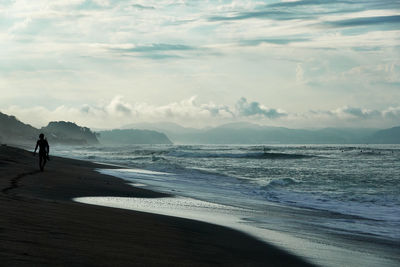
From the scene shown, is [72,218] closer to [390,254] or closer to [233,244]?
[233,244]

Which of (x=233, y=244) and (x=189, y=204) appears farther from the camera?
(x=189, y=204)

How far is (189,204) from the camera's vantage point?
1335cm

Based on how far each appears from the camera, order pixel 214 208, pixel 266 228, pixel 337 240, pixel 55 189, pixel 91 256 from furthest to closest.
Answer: pixel 55 189
pixel 214 208
pixel 266 228
pixel 337 240
pixel 91 256

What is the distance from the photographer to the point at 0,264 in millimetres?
4207

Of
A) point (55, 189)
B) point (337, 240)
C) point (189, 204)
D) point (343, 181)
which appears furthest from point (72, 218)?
point (343, 181)

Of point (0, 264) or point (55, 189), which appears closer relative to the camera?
point (0, 264)

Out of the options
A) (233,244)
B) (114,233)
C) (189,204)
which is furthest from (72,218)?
(189,204)

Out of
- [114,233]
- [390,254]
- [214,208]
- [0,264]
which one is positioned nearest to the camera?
[0,264]

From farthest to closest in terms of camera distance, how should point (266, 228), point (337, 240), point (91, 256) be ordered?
point (266, 228)
point (337, 240)
point (91, 256)

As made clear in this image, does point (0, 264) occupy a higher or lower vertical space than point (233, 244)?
higher

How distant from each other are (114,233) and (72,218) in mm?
1170

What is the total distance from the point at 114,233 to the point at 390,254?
4.58 meters

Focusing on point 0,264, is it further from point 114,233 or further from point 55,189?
point 55,189

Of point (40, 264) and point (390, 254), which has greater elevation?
point (40, 264)
